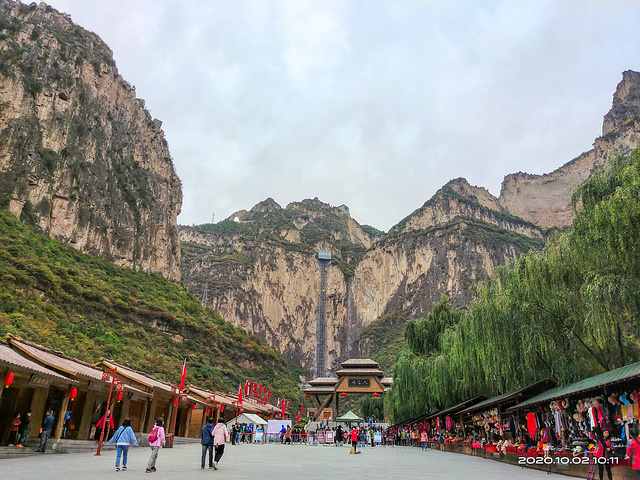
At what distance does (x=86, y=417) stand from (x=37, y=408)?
271 centimetres

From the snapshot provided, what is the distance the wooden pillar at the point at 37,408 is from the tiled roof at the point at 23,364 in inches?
38.3

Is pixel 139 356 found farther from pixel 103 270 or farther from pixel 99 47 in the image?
pixel 99 47

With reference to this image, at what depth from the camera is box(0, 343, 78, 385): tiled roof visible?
31.2ft

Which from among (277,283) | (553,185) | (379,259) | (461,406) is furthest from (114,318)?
(553,185)

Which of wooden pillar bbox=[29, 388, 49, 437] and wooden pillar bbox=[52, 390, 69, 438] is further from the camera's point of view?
wooden pillar bbox=[52, 390, 69, 438]

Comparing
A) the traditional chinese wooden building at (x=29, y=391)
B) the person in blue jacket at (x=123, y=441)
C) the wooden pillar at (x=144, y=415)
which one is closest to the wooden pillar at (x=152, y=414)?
the wooden pillar at (x=144, y=415)

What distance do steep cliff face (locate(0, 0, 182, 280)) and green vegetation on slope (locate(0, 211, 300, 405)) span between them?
3.58 meters

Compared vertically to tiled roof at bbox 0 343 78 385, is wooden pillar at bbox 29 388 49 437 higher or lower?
lower

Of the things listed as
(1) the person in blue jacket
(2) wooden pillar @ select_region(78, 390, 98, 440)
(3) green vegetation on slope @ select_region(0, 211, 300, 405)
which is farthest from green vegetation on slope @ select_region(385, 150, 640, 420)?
(3) green vegetation on slope @ select_region(0, 211, 300, 405)

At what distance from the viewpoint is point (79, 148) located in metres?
51.8

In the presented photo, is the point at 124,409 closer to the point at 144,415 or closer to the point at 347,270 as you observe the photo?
the point at 144,415

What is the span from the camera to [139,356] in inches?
1389

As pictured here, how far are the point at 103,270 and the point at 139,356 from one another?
1767 cm

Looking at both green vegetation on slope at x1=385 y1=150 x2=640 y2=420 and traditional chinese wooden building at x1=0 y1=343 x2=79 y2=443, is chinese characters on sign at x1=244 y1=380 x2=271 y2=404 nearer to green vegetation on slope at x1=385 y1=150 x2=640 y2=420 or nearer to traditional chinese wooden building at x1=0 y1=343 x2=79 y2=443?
green vegetation on slope at x1=385 y1=150 x2=640 y2=420
